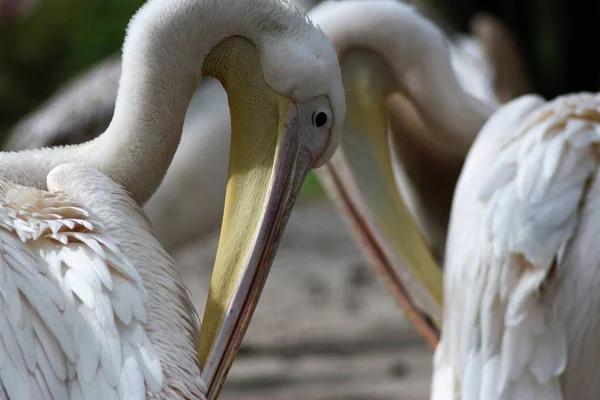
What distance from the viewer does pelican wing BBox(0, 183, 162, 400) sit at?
6.51 feet

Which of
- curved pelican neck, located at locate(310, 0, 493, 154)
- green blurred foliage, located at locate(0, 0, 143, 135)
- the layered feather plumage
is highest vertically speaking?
the layered feather plumage

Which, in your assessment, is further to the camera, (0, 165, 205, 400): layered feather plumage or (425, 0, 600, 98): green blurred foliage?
(425, 0, 600, 98): green blurred foliage

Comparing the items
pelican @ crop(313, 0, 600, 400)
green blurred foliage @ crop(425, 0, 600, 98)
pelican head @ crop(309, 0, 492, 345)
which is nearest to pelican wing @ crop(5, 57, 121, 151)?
pelican head @ crop(309, 0, 492, 345)

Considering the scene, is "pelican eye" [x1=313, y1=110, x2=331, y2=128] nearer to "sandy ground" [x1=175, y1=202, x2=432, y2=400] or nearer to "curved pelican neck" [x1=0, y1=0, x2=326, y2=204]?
"curved pelican neck" [x1=0, y1=0, x2=326, y2=204]

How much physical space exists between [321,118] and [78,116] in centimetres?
283

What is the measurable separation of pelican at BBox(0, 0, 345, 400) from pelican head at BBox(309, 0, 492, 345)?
111 centimetres

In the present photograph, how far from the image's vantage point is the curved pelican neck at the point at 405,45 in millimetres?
3654

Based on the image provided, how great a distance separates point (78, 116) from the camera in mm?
5141

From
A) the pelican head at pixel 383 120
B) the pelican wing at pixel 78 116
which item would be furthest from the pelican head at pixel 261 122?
the pelican wing at pixel 78 116

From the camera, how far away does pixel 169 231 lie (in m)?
4.05

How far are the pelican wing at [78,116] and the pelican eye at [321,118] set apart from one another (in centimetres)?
266

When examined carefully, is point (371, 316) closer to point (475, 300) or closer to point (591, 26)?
point (475, 300)

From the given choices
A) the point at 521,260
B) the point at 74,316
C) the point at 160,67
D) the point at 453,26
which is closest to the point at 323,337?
the point at 521,260

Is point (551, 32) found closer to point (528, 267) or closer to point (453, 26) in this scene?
point (453, 26)
